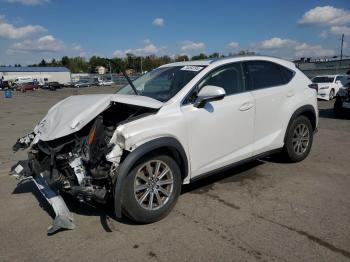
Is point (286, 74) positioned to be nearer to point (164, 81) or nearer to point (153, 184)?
A: point (164, 81)

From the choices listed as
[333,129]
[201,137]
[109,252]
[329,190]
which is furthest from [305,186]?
[333,129]

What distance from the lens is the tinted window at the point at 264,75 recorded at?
516 cm

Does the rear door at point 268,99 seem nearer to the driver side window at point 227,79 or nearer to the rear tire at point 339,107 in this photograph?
the driver side window at point 227,79

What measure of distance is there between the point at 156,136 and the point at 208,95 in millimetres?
803

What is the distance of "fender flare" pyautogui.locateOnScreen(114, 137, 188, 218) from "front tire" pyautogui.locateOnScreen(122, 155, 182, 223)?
0.10 metres

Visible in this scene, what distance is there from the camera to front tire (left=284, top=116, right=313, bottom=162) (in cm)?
572

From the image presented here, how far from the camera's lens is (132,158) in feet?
12.1

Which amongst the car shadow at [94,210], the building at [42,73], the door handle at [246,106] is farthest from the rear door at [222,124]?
Answer: the building at [42,73]

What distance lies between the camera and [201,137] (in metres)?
4.36

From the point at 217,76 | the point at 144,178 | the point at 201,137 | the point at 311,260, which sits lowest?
the point at 311,260

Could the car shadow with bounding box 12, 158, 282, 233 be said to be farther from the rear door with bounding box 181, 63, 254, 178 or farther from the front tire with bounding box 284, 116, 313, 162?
the front tire with bounding box 284, 116, 313, 162

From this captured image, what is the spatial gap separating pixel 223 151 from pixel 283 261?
1766 millimetres

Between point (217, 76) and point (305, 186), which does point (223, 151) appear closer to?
point (217, 76)

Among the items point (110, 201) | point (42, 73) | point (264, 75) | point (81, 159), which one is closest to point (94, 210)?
point (110, 201)
